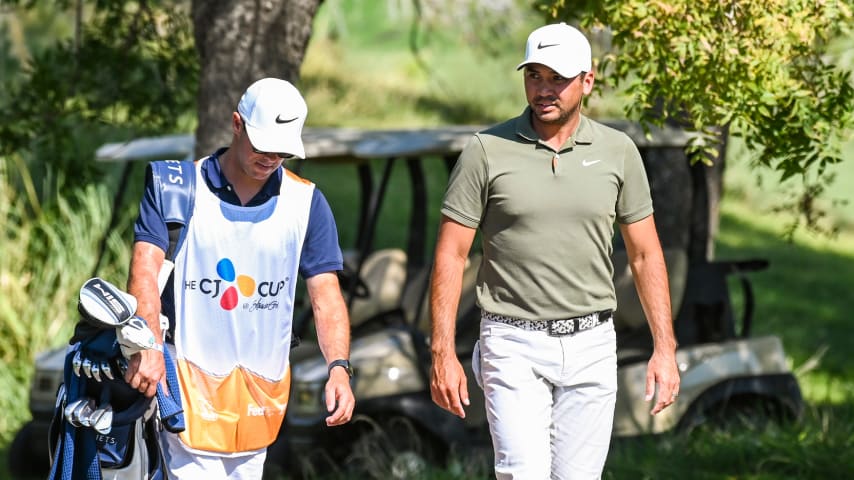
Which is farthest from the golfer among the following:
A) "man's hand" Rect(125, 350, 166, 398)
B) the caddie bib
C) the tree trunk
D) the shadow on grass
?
the tree trunk

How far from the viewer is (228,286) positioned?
13.0ft

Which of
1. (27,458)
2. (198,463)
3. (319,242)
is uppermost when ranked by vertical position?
(319,242)

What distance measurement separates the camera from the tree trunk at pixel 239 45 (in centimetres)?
644

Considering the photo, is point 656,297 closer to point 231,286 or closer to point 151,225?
point 231,286

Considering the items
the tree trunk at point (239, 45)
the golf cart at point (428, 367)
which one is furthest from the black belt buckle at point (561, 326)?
the tree trunk at point (239, 45)

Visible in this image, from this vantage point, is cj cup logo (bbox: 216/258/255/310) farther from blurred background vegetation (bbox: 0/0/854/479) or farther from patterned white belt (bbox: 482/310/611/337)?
blurred background vegetation (bbox: 0/0/854/479)

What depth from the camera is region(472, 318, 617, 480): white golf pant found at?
428cm

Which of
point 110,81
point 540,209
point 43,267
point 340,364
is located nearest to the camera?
point 340,364

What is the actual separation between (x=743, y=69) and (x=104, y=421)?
2621 mm

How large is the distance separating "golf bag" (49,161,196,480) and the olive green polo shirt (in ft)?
2.77

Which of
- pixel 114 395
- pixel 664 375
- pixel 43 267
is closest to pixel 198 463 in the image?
pixel 114 395

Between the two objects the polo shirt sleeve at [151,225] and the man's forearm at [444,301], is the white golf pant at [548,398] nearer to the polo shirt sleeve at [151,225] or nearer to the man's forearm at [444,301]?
the man's forearm at [444,301]

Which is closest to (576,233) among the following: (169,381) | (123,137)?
(169,381)

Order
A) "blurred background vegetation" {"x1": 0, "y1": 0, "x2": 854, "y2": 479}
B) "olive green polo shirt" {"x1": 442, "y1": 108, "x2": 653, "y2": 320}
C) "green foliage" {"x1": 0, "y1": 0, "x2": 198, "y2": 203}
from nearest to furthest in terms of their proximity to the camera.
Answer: "olive green polo shirt" {"x1": 442, "y1": 108, "x2": 653, "y2": 320}, "blurred background vegetation" {"x1": 0, "y1": 0, "x2": 854, "y2": 479}, "green foliage" {"x1": 0, "y1": 0, "x2": 198, "y2": 203}
